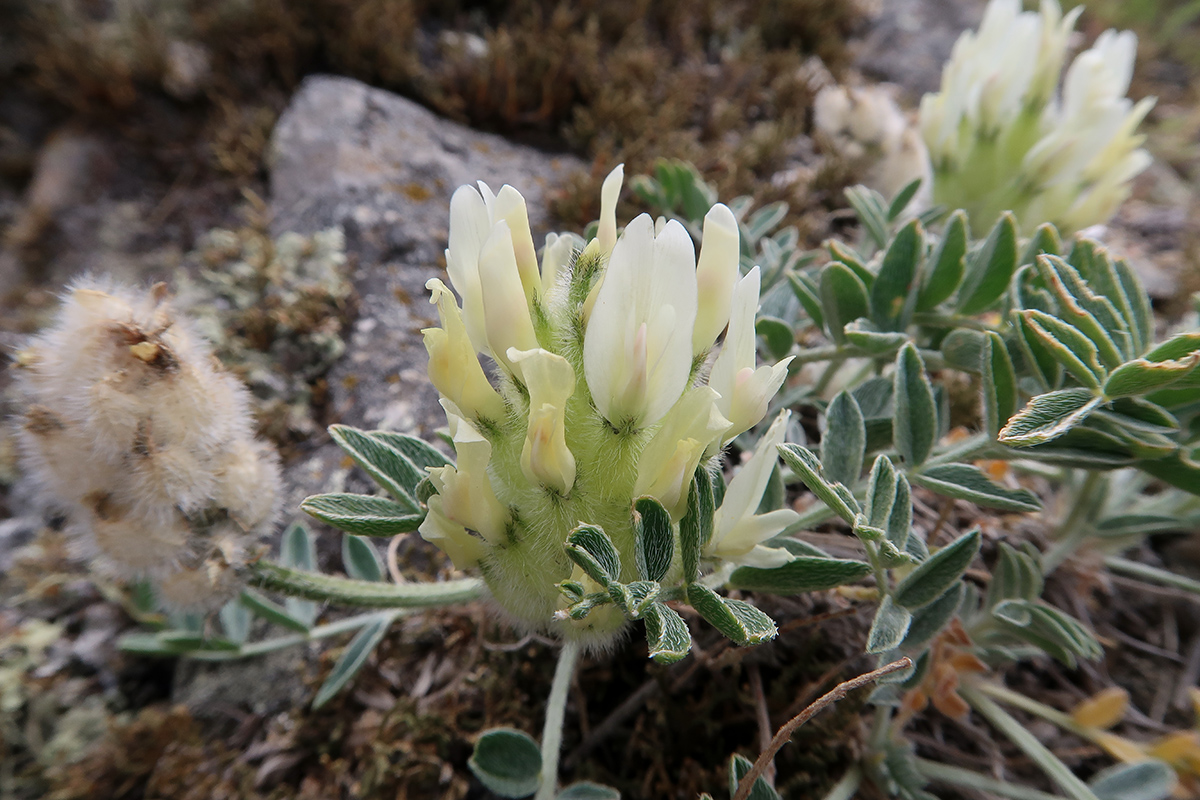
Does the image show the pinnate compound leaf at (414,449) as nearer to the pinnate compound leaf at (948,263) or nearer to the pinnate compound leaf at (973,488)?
the pinnate compound leaf at (973,488)

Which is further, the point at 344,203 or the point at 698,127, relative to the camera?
the point at 698,127

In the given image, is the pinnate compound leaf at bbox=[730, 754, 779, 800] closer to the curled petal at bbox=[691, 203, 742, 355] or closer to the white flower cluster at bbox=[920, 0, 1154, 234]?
the curled petal at bbox=[691, 203, 742, 355]

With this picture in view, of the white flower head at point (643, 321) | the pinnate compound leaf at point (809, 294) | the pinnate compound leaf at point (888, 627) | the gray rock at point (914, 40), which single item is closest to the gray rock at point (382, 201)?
the pinnate compound leaf at point (809, 294)

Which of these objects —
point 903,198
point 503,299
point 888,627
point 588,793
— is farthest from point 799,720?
point 903,198

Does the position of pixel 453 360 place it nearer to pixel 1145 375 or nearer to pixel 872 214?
pixel 1145 375

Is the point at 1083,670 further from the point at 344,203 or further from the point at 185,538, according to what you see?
the point at 344,203

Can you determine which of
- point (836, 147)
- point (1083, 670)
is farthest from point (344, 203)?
point (1083, 670)

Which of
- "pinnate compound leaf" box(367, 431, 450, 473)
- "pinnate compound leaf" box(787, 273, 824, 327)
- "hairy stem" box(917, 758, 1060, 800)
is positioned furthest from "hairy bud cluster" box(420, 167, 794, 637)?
"hairy stem" box(917, 758, 1060, 800)
